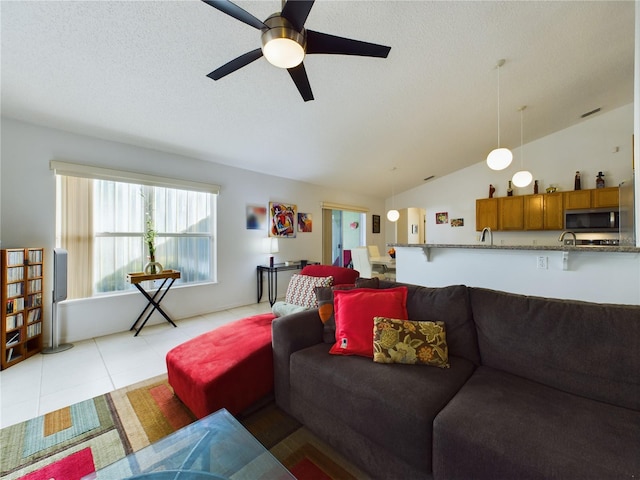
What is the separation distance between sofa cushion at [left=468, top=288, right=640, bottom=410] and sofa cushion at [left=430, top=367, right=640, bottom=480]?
0.09 meters

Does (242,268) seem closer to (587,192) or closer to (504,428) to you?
(504,428)

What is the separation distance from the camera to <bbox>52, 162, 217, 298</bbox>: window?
305 centimetres

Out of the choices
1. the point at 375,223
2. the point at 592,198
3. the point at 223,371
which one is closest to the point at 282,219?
the point at 375,223

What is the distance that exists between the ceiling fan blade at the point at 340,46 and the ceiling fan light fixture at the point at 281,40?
131 millimetres

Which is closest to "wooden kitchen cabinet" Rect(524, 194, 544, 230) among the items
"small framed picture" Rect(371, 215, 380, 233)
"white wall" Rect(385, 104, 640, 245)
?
"white wall" Rect(385, 104, 640, 245)

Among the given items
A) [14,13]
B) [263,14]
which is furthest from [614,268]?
[14,13]

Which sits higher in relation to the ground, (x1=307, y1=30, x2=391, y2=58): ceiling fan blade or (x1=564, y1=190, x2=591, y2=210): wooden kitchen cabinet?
(x1=307, y1=30, x2=391, y2=58): ceiling fan blade

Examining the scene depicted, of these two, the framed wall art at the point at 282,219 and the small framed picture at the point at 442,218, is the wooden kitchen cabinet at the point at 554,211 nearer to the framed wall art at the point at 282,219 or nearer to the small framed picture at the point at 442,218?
the small framed picture at the point at 442,218

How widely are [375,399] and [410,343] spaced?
0.41 m

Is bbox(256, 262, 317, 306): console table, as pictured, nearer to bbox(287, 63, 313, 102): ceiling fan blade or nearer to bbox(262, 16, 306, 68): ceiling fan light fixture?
bbox(287, 63, 313, 102): ceiling fan blade

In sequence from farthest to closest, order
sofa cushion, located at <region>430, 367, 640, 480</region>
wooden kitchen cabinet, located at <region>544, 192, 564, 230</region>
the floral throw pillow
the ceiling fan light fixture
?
wooden kitchen cabinet, located at <region>544, 192, 564, 230</region> → the floral throw pillow → the ceiling fan light fixture → sofa cushion, located at <region>430, 367, 640, 480</region>

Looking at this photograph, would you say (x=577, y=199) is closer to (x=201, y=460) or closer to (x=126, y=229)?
(x=201, y=460)

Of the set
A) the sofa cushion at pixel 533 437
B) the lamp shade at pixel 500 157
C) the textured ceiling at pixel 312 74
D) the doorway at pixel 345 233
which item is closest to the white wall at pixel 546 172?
the textured ceiling at pixel 312 74

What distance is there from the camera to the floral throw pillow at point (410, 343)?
1491 millimetres
